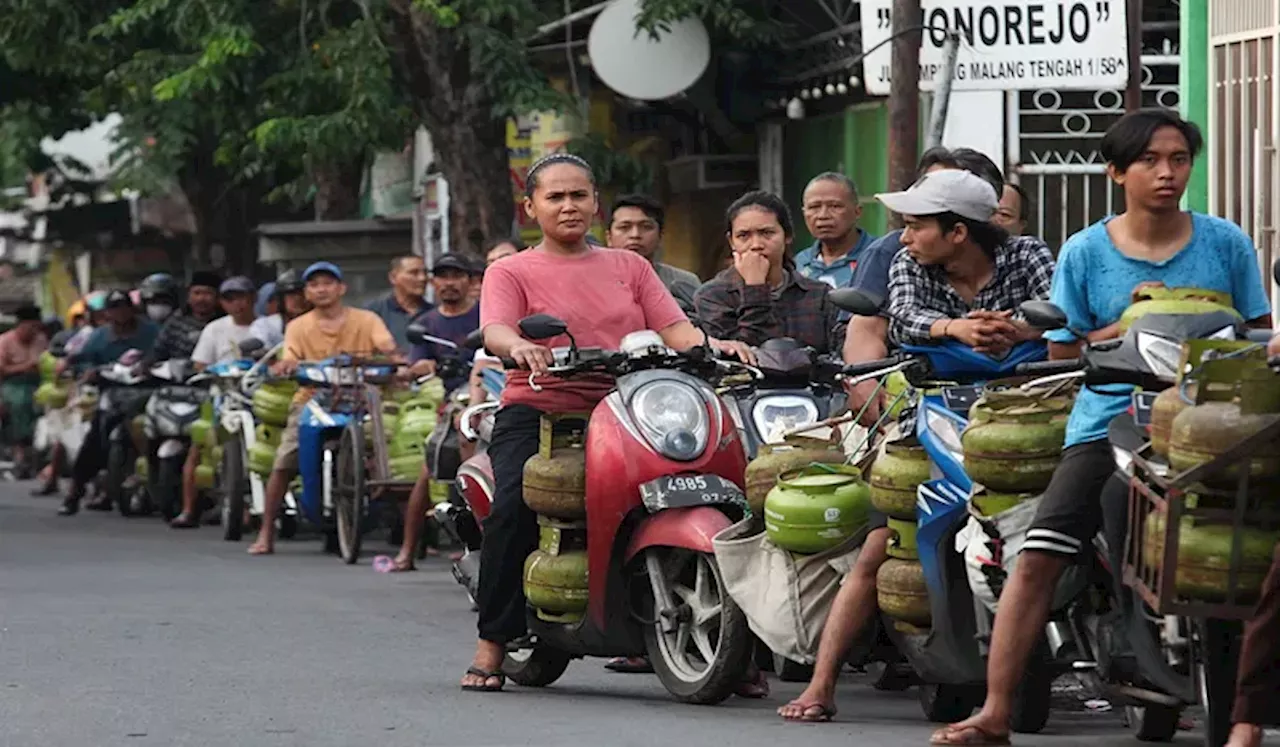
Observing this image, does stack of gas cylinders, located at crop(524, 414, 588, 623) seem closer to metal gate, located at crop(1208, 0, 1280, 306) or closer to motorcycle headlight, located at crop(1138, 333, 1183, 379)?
motorcycle headlight, located at crop(1138, 333, 1183, 379)

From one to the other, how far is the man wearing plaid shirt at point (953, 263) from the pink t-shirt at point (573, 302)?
1.42 meters

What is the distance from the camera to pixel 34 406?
30859mm

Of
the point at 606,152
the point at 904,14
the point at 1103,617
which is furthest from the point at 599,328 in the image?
the point at 606,152

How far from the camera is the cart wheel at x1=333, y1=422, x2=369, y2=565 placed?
16.8 meters

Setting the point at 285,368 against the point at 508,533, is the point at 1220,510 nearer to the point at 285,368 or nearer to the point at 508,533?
the point at 508,533

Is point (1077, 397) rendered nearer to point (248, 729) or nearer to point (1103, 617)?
point (1103, 617)

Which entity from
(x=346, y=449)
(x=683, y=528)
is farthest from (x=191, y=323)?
(x=683, y=528)

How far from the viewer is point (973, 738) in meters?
7.88

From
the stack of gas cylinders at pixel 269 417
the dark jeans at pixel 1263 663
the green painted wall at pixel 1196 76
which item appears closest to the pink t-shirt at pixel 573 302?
the dark jeans at pixel 1263 663

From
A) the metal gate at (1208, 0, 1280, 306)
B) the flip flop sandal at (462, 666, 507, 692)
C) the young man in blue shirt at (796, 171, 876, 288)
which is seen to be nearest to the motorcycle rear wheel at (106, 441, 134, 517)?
the metal gate at (1208, 0, 1280, 306)

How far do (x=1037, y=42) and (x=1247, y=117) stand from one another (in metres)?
1.72

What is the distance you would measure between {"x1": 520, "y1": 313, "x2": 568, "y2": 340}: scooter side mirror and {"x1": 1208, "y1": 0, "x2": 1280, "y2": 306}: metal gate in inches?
256

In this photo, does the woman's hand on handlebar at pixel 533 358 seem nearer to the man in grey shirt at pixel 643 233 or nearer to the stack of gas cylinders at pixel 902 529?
the stack of gas cylinders at pixel 902 529

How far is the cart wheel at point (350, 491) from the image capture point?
16.8 metres
